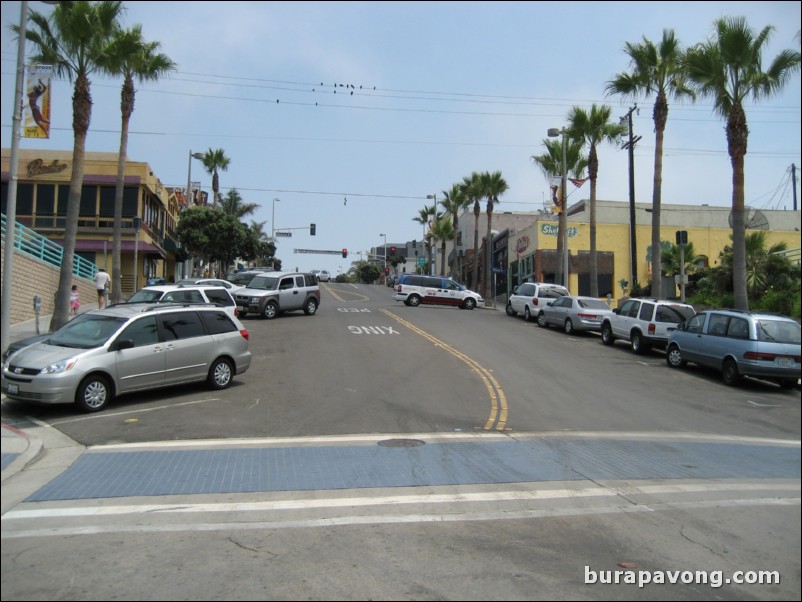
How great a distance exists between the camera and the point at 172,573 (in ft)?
15.6

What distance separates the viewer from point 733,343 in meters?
14.2

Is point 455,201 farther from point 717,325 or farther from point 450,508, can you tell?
point 450,508

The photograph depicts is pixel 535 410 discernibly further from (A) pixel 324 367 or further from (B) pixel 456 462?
(A) pixel 324 367

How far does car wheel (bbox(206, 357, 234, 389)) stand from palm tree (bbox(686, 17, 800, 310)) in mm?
13974

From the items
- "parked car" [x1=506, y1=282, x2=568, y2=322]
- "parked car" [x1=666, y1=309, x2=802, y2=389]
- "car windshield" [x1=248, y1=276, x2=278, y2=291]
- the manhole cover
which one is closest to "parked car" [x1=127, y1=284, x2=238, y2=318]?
"car windshield" [x1=248, y1=276, x2=278, y2=291]

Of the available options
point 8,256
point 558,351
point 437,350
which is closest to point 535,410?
point 437,350

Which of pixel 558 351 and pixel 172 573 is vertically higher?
pixel 558 351

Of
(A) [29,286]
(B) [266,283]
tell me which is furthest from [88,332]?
(B) [266,283]

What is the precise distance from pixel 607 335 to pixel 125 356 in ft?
54.1

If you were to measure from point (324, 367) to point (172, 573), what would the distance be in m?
11.1

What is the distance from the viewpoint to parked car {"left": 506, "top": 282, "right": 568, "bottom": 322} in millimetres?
28875

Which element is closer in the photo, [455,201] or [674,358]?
[674,358]

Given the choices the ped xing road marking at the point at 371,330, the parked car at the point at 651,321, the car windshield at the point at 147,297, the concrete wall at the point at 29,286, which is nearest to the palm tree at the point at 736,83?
the parked car at the point at 651,321

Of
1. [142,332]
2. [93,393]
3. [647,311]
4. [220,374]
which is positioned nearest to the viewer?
[93,393]
